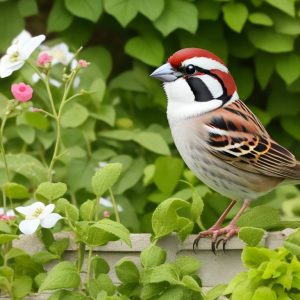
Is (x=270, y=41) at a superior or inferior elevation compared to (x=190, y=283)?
inferior

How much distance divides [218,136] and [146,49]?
1597 mm

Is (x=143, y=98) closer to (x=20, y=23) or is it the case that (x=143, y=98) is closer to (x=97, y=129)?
(x=97, y=129)

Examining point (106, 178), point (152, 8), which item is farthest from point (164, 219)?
point (152, 8)

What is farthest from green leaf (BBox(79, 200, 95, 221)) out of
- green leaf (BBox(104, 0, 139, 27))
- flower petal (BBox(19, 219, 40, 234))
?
green leaf (BBox(104, 0, 139, 27))

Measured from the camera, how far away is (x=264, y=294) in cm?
272

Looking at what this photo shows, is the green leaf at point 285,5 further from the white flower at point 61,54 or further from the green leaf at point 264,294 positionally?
the green leaf at point 264,294

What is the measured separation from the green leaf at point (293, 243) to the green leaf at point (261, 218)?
236mm

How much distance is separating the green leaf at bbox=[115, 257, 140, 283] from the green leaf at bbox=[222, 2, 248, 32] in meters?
1.92

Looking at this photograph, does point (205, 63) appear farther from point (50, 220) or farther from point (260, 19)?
point (260, 19)

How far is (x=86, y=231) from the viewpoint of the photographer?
300 centimetres

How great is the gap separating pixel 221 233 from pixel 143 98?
78.9 inches

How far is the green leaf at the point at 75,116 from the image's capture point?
4.34 metres

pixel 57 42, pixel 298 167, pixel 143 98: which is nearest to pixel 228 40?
pixel 143 98

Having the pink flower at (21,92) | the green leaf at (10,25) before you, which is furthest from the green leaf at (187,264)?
the green leaf at (10,25)
